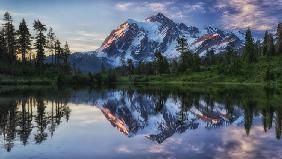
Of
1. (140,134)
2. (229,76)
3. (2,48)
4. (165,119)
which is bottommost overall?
(165,119)

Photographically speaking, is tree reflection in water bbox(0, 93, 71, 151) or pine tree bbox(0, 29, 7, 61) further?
pine tree bbox(0, 29, 7, 61)

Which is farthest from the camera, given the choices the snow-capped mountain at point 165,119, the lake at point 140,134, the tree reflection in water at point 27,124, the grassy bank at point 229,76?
the grassy bank at point 229,76

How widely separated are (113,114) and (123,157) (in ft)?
78.8

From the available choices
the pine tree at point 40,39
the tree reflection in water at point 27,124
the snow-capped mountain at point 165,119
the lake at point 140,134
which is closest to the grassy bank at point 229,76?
the pine tree at point 40,39

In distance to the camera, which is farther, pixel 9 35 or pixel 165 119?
pixel 9 35

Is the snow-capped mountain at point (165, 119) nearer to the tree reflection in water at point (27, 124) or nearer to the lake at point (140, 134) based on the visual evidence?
the lake at point (140, 134)

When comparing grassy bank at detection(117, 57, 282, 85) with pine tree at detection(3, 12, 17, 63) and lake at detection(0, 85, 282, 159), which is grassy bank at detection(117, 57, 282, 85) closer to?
pine tree at detection(3, 12, 17, 63)

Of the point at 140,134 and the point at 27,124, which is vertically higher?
the point at 27,124

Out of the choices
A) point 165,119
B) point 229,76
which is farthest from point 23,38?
point 165,119

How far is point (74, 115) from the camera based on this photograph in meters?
44.7

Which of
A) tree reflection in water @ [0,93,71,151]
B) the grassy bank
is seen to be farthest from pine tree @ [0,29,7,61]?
tree reflection in water @ [0,93,71,151]

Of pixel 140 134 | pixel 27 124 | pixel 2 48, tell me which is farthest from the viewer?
pixel 2 48

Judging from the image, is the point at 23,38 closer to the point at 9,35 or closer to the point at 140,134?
the point at 9,35

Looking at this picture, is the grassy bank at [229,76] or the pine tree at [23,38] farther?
the grassy bank at [229,76]
